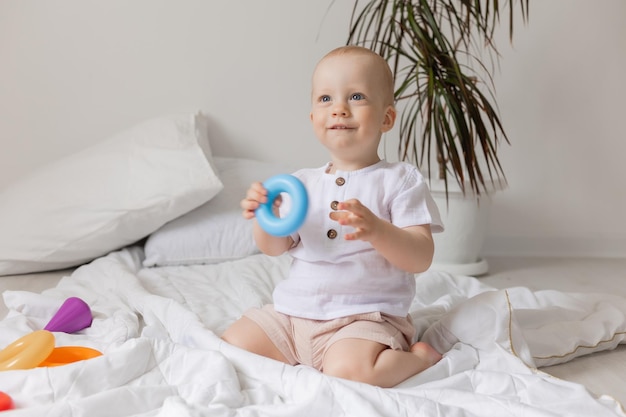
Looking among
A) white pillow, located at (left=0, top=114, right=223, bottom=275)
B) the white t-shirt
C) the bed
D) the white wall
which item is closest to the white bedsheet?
the bed

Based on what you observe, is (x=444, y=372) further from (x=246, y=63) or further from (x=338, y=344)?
(x=246, y=63)

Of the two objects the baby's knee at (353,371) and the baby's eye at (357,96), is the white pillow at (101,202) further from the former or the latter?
the baby's knee at (353,371)

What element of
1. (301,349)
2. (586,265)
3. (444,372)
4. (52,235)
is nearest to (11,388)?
(301,349)

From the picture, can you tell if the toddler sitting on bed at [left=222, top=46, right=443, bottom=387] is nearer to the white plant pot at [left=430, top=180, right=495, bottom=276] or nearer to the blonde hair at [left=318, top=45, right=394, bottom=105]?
the blonde hair at [left=318, top=45, right=394, bottom=105]

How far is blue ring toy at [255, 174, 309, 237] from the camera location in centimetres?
114

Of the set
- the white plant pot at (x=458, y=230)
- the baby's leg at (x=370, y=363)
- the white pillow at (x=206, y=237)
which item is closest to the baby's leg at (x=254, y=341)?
the baby's leg at (x=370, y=363)

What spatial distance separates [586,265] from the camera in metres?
2.44

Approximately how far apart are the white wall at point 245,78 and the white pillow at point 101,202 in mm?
382

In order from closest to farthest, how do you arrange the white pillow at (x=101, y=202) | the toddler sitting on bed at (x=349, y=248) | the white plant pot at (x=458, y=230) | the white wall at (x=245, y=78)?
1. the toddler sitting on bed at (x=349, y=248)
2. the white pillow at (x=101, y=202)
3. the white plant pot at (x=458, y=230)
4. the white wall at (x=245, y=78)

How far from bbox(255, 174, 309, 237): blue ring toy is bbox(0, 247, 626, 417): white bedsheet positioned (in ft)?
0.72

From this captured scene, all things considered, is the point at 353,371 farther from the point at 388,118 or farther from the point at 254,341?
the point at 388,118

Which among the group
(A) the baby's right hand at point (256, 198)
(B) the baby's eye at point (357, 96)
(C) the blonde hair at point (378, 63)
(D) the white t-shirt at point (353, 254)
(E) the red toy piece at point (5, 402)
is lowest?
(E) the red toy piece at point (5, 402)

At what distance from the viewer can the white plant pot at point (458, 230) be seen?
217 centimetres

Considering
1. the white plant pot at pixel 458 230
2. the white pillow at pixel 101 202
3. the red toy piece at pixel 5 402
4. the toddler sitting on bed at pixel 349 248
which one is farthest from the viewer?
the white plant pot at pixel 458 230
